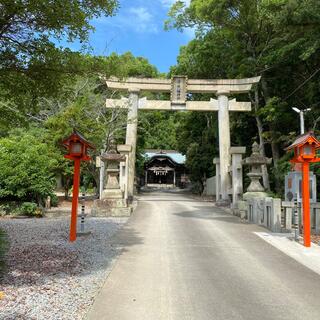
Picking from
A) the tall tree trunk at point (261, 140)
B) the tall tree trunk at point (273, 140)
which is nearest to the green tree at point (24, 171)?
the tall tree trunk at point (261, 140)

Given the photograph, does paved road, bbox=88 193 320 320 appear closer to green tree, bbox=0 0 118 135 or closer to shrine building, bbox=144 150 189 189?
green tree, bbox=0 0 118 135

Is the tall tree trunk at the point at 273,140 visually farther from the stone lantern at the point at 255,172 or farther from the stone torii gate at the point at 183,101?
the stone lantern at the point at 255,172

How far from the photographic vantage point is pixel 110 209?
15750mm

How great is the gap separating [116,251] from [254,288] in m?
3.59

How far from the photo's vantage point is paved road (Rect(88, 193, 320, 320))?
484 cm

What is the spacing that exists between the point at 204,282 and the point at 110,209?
9960 millimetres

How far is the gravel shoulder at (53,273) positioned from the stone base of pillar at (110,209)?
159 inches

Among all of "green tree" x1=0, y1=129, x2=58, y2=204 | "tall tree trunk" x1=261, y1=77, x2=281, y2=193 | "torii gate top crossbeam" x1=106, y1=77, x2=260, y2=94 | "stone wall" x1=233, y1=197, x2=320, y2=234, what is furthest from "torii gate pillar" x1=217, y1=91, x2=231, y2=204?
"green tree" x1=0, y1=129, x2=58, y2=204

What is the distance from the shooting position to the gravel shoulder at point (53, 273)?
4.75 m

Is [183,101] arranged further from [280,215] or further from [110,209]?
[280,215]

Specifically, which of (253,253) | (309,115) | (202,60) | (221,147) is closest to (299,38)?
(309,115)

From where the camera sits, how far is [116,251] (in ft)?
28.2

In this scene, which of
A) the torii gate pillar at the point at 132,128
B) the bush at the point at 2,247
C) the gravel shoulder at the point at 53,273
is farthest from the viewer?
the torii gate pillar at the point at 132,128


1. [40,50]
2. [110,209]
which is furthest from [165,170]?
[40,50]
